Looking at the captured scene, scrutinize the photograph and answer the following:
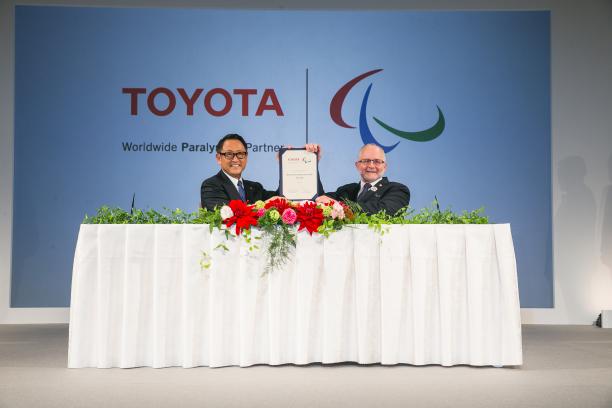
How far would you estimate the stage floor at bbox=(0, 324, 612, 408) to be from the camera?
2871 millimetres

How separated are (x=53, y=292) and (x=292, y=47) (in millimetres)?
3487

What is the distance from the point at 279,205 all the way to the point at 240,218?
24 centimetres

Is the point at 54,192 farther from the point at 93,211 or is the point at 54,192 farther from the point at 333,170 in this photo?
the point at 333,170

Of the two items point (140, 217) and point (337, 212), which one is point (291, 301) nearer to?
point (337, 212)

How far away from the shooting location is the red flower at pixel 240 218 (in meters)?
3.57

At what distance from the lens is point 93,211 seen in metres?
6.30

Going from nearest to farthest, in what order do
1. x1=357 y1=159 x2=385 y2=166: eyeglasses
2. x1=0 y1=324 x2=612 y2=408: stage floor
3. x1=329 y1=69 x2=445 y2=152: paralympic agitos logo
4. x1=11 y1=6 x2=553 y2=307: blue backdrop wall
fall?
1. x1=0 y1=324 x2=612 y2=408: stage floor
2. x1=357 y1=159 x2=385 y2=166: eyeglasses
3. x1=11 y1=6 x2=553 y2=307: blue backdrop wall
4. x1=329 y1=69 x2=445 y2=152: paralympic agitos logo

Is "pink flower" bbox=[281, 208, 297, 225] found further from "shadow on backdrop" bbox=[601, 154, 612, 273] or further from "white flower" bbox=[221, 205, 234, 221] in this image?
"shadow on backdrop" bbox=[601, 154, 612, 273]

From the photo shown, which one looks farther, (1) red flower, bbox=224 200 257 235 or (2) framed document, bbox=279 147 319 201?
(2) framed document, bbox=279 147 319 201

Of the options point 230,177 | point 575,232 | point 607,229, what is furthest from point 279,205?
point 607,229

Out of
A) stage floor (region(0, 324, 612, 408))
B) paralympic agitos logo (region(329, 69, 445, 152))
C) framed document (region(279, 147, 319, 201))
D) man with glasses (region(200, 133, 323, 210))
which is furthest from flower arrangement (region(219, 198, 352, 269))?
paralympic agitos logo (region(329, 69, 445, 152))

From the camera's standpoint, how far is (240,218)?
11.8 ft

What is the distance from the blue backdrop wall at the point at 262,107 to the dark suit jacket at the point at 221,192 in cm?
109

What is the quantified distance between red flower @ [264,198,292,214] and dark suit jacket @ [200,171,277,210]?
1.09 meters
